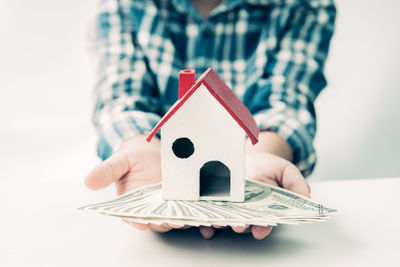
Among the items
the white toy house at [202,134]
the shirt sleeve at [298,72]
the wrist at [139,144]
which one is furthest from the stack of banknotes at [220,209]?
the shirt sleeve at [298,72]

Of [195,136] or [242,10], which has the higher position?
[242,10]

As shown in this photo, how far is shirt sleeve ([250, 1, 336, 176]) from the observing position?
1.06 meters

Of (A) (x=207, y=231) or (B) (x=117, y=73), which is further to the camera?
(B) (x=117, y=73)

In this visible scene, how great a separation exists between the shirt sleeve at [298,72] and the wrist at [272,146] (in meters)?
0.05

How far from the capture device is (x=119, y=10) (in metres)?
1.18

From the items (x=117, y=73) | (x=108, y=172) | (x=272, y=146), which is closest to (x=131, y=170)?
(x=108, y=172)

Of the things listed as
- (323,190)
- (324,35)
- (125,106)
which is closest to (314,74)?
(324,35)

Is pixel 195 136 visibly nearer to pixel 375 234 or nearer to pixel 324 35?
pixel 375 234

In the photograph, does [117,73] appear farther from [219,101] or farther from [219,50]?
[219,101]

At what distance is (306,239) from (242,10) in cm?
72

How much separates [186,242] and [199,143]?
0.49ft

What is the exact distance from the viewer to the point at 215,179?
0.73 meters

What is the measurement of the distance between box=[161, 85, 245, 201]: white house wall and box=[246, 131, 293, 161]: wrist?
25cm

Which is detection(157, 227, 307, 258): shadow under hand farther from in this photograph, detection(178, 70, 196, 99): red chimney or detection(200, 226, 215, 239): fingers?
detection(178, 70, 196, 99): red chimney
